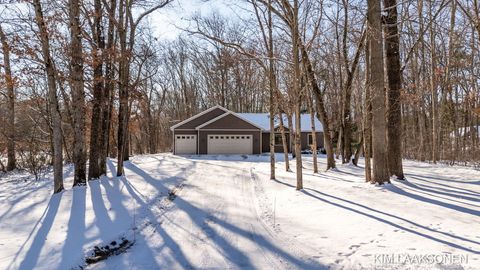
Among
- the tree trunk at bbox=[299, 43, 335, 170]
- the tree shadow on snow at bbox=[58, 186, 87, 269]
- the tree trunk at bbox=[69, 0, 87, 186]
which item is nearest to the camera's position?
the tree shadow on snow at bbox=[58, 186, 87, 269]

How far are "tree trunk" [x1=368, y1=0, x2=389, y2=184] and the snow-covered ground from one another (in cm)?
50

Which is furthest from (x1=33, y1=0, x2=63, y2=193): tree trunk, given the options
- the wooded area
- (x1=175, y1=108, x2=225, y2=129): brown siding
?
(x1=175, y1=108, x2=225, y2=129): brown siding

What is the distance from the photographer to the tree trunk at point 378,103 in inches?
364

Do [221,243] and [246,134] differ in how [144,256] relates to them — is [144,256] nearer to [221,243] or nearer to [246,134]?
[221,243]

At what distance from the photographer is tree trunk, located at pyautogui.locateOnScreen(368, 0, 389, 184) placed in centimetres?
926

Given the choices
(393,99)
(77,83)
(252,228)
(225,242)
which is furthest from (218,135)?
(225,242)

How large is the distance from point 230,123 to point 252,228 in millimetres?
25238

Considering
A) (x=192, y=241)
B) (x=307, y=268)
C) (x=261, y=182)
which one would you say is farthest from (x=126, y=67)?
(x=307, y=268)

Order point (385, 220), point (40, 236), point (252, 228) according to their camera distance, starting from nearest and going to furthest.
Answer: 1. point (40, 236)
2. point (385, 220)
3. point (252, 228)

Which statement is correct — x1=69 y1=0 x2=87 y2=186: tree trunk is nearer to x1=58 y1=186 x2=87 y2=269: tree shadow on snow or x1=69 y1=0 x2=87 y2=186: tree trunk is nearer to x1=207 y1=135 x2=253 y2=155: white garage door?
x1=58 y1=186 x2=87 y2=269: tree shadow on snow

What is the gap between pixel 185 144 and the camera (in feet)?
103

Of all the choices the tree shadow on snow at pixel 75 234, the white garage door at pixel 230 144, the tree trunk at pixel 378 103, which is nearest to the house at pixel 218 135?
the white garage door at pixel 230 144

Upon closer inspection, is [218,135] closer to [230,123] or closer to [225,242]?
[230,123]

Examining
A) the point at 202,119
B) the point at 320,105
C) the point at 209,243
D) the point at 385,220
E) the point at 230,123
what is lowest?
the point at 209,243
